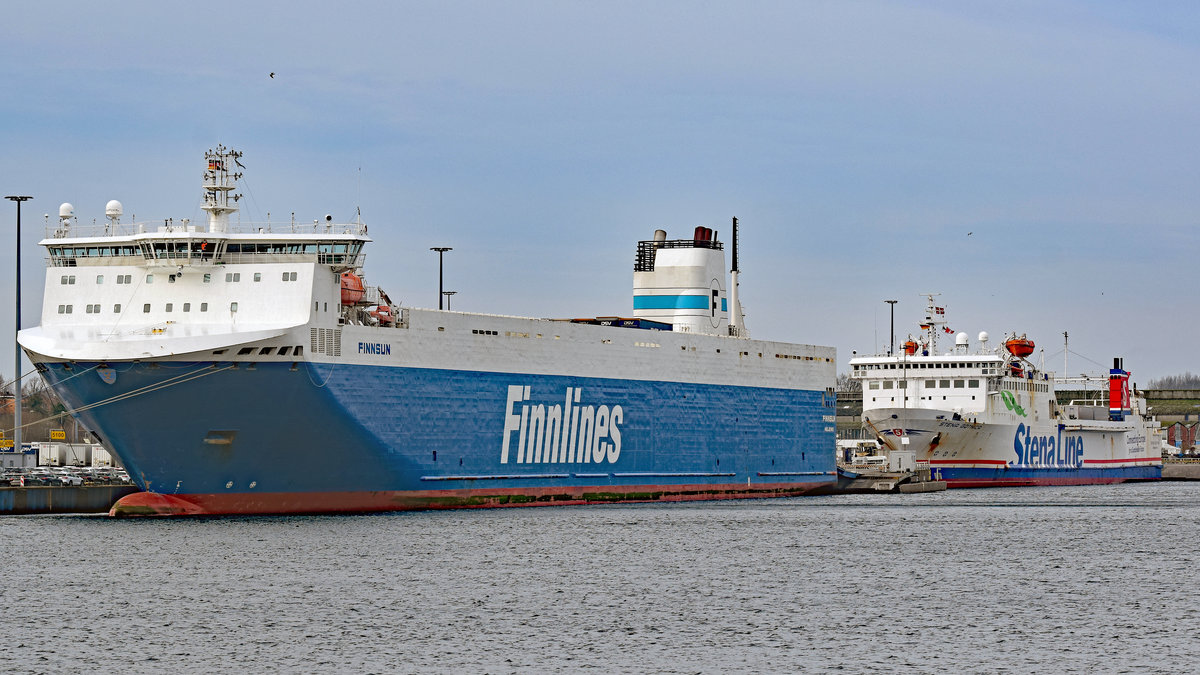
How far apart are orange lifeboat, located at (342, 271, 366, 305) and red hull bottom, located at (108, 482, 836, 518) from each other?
551 cm

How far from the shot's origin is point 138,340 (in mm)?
41812

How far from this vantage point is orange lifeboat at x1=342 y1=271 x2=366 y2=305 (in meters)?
45.8

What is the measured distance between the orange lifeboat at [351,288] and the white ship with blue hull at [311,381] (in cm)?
7

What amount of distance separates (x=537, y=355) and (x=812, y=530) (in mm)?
10761

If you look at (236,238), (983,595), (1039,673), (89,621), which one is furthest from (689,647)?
(236,238)

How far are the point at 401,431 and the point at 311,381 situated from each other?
393 cm

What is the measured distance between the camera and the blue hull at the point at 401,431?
42438 millimetres

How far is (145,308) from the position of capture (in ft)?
148

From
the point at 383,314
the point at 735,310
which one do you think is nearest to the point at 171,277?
the point at 383,314

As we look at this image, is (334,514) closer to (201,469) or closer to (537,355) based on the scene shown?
(201,469)

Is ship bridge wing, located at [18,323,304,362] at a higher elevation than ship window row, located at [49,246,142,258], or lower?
lower

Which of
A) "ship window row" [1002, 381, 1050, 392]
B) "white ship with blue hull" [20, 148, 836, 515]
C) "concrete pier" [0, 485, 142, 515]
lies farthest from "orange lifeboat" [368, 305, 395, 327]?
"ship window row" [1002, 381, 1050, 392]

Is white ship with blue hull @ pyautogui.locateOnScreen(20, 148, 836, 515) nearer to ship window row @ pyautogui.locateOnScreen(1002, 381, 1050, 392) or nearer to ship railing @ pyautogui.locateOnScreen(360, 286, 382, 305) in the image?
ship railing @ pyautogui.locateOnScreen(360, 286, 382, 305)

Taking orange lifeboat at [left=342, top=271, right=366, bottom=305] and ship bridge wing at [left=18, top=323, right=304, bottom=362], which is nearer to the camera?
ship bridge wing at [left=18, top=323, right=304, bottom=362]
